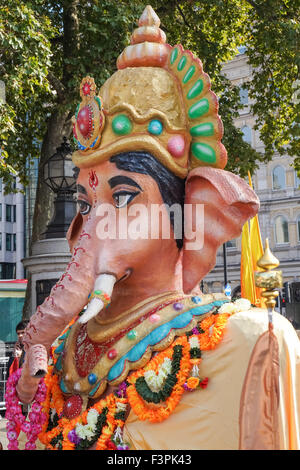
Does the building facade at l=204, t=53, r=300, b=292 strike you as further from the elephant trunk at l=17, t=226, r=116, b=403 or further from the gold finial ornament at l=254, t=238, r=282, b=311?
the gold finial ornament at l=254, t=238, r=282, b=311

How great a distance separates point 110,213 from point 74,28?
795cm

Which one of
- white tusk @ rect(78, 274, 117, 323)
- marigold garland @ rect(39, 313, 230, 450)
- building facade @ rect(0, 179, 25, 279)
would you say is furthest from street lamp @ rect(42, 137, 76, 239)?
building facade @ rect(0, 179, 25, 279)

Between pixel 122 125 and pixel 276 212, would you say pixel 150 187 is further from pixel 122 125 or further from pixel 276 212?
pixel 276 212

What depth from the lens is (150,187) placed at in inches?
89.1

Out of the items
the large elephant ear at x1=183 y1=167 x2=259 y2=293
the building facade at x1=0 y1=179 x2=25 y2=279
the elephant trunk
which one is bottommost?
the elephant trunk

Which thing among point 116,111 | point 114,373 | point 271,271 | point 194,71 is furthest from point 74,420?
point 194,71

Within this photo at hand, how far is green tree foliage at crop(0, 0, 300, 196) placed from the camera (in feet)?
24.1

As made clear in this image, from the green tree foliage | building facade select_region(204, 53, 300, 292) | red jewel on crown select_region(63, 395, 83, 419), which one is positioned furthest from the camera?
building facade select_region(204, 53, 300, 292)

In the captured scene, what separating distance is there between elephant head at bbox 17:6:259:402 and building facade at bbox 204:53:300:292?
2687 cm

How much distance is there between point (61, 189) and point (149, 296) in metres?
4.83

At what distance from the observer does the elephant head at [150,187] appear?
221cm

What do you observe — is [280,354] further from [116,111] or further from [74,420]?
[116,111]

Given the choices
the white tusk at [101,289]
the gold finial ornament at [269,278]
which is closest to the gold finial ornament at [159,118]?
the white tusk at [101,289]
